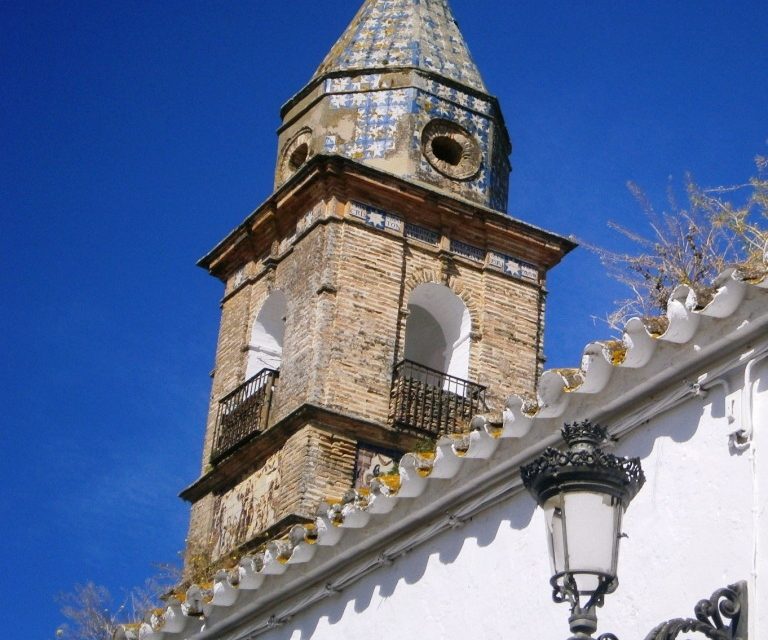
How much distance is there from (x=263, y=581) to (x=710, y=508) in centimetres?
396

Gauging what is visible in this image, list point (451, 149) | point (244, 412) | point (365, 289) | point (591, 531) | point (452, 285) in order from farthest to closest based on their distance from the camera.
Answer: point (451, 149)
point (452, 285)
point (244, 412)
point (365, 289)
point (591, 531)

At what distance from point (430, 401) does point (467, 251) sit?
7.95ft

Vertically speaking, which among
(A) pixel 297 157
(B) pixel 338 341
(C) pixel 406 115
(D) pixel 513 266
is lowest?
(B) pixel 338 341

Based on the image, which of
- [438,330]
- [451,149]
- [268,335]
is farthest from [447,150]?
[268,335]

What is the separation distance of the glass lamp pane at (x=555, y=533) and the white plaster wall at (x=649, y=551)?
140 cm

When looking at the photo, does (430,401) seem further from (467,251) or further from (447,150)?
(447,150)

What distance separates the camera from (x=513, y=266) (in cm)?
2120

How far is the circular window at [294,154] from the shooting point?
2186 cm

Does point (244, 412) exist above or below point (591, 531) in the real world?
above

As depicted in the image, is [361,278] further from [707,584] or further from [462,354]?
[707,584]

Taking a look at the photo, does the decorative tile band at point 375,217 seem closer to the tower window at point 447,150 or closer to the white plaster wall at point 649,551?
the tower window at point 447,150

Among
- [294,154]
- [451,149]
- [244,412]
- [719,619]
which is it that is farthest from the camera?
[294,154]

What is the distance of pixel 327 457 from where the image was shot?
18484 mm

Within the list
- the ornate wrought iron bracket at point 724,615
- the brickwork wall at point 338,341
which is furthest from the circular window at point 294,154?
the ornate wrought iron bracket at point 724,615
